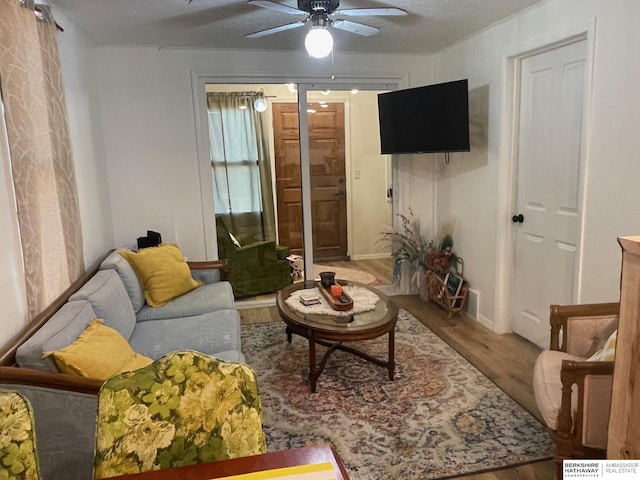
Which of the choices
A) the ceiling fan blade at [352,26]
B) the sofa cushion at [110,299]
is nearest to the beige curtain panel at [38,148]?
the sofa cushion at [110,299]

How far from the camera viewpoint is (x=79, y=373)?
70.6 inches

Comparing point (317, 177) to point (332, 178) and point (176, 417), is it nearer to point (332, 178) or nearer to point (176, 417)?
point (332, 178)

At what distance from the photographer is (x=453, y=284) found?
425 cm

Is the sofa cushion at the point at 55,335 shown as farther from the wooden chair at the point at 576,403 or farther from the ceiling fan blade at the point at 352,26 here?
the ceiling fan blade at the point at 352,26

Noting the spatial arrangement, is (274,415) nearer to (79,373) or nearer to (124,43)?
(79,373)

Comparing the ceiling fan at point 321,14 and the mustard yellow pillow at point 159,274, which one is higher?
the ceiling fan at point 321,14

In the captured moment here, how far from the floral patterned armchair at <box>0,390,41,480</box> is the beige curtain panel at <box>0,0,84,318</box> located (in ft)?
3.71

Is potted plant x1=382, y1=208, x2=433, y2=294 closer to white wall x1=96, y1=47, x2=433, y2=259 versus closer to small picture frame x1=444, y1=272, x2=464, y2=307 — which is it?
small picture frame x1=444, y1=272, x2=464, y2=307

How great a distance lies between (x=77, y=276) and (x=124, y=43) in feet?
7.02

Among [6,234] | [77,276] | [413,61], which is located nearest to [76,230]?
[77,276]

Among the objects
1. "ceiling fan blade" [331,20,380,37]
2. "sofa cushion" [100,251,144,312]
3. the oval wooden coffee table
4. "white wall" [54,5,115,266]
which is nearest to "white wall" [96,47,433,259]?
"white wall" [54,5,115,266]

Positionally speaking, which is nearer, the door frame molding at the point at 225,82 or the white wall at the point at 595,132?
the white wall at the point at 595,132

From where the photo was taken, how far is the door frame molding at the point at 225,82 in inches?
164

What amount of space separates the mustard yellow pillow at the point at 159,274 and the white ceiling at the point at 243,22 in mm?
1628
